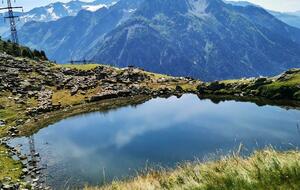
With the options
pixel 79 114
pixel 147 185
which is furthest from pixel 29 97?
pixel 147 185

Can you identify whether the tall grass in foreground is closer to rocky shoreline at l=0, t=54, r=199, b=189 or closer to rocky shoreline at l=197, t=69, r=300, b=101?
rocky shoreline at l=0, t=54, r=199, b=189

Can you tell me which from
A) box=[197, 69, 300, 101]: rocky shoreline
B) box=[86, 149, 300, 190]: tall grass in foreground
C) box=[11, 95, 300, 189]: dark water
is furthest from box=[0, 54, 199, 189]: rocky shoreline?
box=[86, 149, 300, 190]: tall grass in foreground

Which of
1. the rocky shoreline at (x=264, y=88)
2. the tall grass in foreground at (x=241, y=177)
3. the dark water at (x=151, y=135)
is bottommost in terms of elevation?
the dark water at (x=151, y=135)

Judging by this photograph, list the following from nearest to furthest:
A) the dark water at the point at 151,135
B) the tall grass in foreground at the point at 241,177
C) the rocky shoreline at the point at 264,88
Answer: the tall grass in foreground at the point at 241,177, the dark water at the point at 151,135, the rocky shoreline at the point at 264,88

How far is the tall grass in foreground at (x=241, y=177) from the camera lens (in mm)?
9315

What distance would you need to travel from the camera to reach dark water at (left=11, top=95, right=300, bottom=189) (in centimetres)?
6781

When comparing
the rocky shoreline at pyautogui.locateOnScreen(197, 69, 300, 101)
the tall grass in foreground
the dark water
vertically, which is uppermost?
the tall grass in foreground

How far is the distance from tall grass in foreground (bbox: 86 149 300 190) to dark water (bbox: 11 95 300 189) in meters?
43.9

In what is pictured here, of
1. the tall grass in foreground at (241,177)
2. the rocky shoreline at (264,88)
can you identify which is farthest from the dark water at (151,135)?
the tall grass in foreground at (241,177)

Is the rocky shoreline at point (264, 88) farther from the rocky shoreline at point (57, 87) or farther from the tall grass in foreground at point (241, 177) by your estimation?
the tall grass in foreground at point (241, 177)

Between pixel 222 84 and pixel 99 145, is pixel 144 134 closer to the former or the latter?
pixel 99 145

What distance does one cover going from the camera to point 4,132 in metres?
89.8

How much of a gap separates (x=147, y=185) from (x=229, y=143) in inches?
2663

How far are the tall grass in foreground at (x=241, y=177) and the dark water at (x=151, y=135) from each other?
43.9 meters
